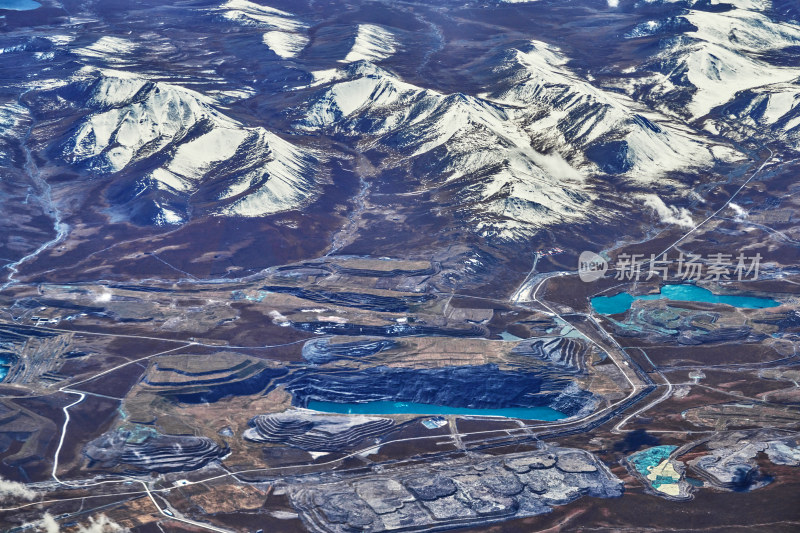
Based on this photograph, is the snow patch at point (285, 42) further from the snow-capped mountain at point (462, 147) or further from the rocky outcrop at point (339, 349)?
the rocky outcrop at point (339, 349)

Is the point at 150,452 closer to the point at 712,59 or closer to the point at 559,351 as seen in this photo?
the point at 559,351

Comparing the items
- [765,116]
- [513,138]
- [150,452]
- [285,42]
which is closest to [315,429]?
[150,452]

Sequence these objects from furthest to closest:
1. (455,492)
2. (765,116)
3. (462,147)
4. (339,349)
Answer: (765,116)
(462,147)
(339,349)
(455,492)

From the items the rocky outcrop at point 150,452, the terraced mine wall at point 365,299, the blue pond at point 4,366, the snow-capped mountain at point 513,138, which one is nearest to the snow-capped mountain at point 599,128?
the snow-capped mountain at point 513,138

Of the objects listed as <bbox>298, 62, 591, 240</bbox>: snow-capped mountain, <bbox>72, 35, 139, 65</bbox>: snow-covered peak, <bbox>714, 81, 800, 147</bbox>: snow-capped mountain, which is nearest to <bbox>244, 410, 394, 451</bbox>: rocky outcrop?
<bbox>298, 62, 591, 240</bbox>: snow-capped mountain

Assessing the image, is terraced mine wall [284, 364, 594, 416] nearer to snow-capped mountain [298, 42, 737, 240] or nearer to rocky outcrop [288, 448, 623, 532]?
rocky outcrop [288, 448, 623, 532]

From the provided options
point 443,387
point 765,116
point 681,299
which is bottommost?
point 443,387

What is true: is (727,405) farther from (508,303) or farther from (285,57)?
(285,57)
